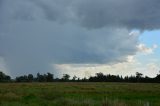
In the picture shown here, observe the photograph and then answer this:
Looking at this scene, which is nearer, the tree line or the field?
the field

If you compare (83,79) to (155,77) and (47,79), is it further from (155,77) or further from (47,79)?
(155,77)

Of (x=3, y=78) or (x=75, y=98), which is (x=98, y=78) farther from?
(x=75, y=98)

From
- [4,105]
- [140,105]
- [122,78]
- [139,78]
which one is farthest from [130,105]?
[122,78]

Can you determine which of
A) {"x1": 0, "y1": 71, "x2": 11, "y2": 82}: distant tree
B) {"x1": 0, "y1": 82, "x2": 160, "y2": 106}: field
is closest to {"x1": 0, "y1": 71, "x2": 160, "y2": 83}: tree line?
{"x1": 0, "y1": 71, "x2": 11, "y2": 82}: distant tree

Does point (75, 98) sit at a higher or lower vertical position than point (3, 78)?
lower

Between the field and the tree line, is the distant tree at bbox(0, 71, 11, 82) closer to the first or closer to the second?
the tree line

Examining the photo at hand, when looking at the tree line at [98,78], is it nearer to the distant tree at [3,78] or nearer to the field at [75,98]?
the distant tree at [3,78]

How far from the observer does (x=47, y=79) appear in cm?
19350

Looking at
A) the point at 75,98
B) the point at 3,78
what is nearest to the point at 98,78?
the point at 3,78

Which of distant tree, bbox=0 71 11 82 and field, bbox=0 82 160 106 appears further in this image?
distant tree, bbox=0 71 11 82

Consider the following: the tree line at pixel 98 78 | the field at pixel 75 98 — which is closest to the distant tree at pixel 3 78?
the tree line at pixel 98 78

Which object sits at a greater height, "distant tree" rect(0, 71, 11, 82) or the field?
"distant tree" rect(0, 71, 11, 82)

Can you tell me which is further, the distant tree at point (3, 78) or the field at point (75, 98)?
the distant tree at point (3, 78)

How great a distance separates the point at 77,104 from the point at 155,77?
125 metres
